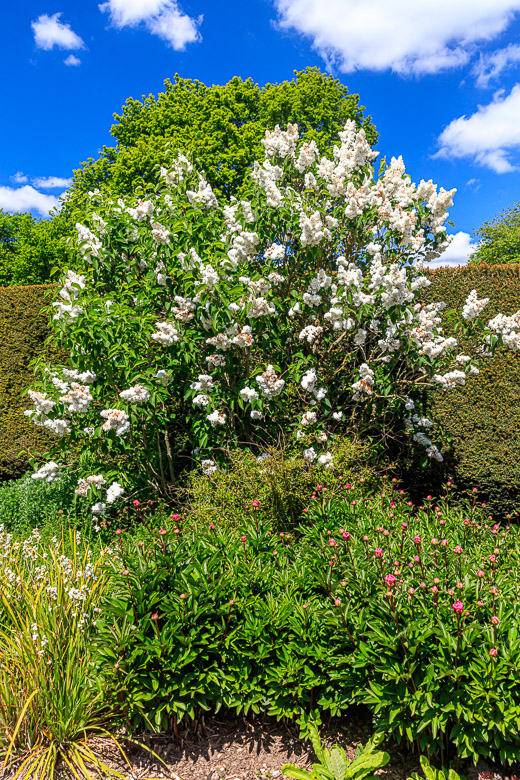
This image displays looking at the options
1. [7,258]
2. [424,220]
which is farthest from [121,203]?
[7,258]

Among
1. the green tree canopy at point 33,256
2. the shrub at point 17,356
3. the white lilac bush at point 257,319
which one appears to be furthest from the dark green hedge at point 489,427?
the green tree canopy at point 33,256

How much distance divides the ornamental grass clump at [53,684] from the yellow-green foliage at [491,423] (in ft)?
12.5

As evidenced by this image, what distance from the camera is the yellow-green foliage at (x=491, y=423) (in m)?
5.33

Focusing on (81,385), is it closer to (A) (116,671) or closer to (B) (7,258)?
(A) (116,671)

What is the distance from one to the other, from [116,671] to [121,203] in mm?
4087

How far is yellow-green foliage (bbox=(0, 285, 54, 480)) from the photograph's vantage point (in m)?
8.38

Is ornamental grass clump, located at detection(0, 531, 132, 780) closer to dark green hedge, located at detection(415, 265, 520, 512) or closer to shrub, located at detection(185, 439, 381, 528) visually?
shrub, located at detection(185, 439, 381, 528)

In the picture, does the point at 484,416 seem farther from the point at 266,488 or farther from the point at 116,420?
the point at 116,420

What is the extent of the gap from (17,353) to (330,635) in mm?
7778

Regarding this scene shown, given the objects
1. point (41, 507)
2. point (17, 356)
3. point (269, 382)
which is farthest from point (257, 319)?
point (17, 356)

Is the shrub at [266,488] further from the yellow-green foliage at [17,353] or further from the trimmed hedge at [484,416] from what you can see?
the yellow-green foliage at [17,353]

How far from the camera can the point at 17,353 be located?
8719 millimetres

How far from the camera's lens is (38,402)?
4547 mm

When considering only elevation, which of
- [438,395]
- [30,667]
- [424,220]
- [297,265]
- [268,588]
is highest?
[424,220]
